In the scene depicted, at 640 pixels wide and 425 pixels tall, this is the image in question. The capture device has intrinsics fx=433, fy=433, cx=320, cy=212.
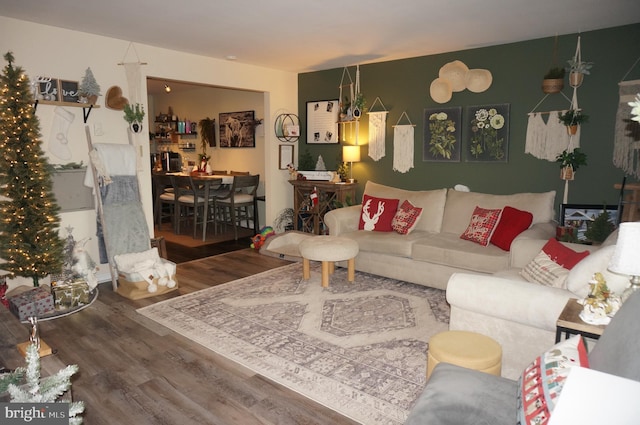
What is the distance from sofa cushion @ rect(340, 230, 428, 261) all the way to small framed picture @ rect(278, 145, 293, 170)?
209 cm

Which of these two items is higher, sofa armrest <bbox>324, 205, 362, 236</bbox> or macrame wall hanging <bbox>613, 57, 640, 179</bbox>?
macrame wall hanging <bbox>613, 57, 640, 179</bbox>

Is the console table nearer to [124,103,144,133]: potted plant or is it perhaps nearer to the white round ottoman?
the white round ottoman

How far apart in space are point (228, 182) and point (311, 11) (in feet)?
11.9

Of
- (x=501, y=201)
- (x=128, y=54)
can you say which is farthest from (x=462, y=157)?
(x=128, y=54)

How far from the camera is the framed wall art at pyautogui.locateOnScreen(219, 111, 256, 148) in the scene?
23.4ft

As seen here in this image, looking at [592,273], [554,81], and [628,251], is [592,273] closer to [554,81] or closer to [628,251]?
[628,251]

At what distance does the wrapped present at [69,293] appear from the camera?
356 cm

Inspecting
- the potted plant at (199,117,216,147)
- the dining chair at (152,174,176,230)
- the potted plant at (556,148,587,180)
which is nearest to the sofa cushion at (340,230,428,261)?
the potted plant at (556,148,587,180)

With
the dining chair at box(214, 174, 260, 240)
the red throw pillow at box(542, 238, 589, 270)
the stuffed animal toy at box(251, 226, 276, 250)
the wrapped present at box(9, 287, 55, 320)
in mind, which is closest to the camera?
the red throw pillow at box(542, 238, 589, 270)

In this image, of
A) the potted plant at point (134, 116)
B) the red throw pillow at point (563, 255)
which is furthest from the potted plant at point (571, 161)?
the potted plant at point (134, 116)

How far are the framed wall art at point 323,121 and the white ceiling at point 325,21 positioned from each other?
1.25 meters

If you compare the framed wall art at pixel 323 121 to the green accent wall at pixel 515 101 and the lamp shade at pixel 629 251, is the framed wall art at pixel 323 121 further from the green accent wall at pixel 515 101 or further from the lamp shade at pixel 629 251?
the lamp shade at pixel 629 251

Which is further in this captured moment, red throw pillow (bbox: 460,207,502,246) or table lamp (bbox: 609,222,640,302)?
red throw pillow (bbox: 460,207,502,246)

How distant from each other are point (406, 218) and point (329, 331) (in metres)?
1.81
